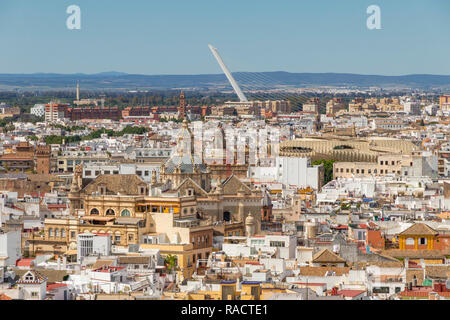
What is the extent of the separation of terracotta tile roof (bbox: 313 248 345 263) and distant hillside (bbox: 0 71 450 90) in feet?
303

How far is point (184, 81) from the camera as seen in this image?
136 m

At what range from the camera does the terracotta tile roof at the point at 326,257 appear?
731 inches

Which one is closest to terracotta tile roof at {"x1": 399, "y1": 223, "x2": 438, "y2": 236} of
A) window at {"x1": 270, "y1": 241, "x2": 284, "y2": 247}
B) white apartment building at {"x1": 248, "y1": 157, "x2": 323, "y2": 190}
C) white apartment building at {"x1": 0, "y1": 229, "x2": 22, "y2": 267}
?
window at {"x1": 270, "y1": 241, "x2": 284, "y2": 247}

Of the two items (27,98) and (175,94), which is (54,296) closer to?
(27,98)

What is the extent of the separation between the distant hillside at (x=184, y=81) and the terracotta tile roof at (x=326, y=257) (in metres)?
92.5

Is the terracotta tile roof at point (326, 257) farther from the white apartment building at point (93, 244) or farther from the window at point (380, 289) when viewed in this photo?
the white apartment building at point (93, 244)

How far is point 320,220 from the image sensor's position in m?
25.4

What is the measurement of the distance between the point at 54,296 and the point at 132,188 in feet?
33.6

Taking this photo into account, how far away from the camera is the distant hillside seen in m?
117

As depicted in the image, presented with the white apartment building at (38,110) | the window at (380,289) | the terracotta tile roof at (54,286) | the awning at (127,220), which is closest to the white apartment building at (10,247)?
the awning at (127,220)
